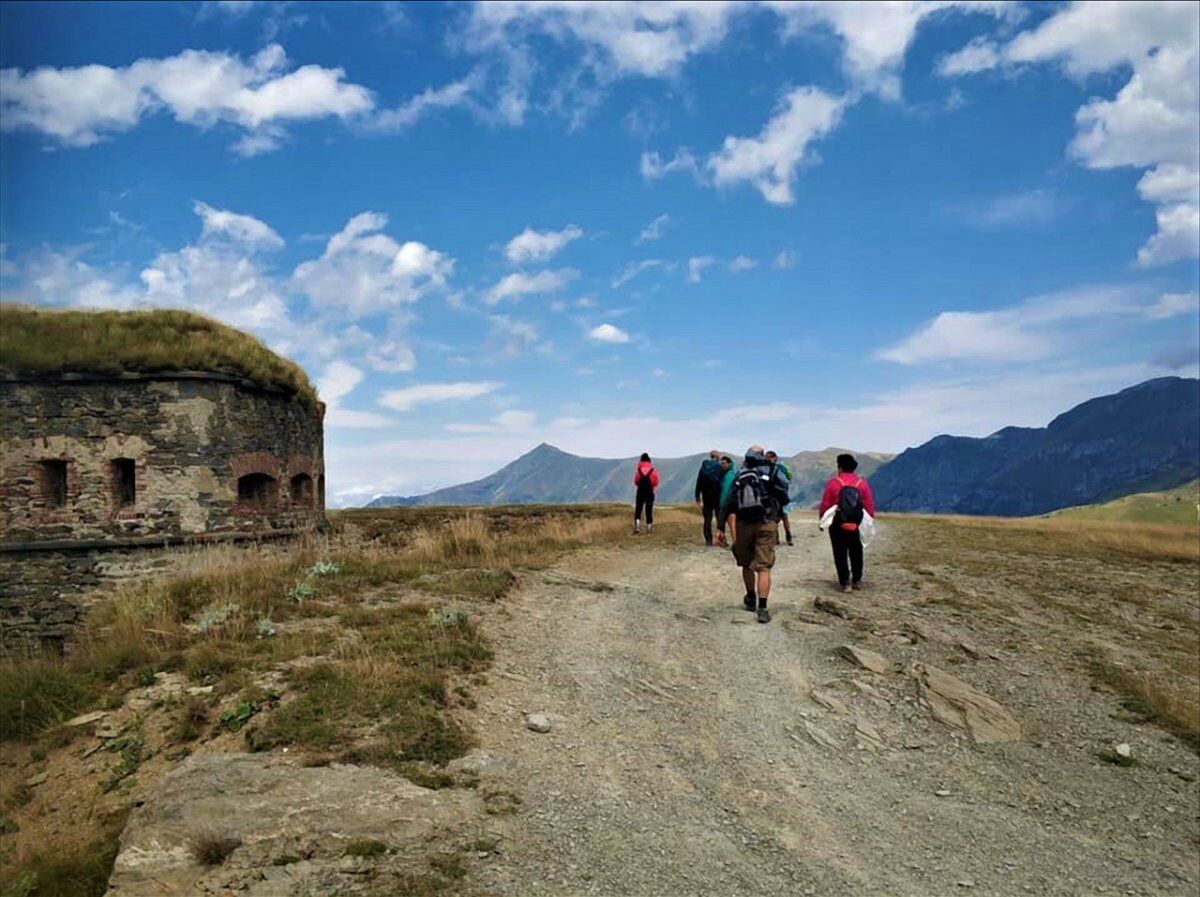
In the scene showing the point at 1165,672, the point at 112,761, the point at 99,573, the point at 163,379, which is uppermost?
the point at 163,379

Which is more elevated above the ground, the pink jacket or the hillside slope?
the pink jacket

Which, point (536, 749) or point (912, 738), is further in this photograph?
point (912, 738)

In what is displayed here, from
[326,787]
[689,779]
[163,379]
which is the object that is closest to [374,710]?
[326,787]

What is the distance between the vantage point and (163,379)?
50.6ft

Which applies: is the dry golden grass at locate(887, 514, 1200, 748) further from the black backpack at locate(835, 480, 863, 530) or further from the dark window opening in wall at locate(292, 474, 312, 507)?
the dark window opening in wall at locate(292, 474, 312, 507)

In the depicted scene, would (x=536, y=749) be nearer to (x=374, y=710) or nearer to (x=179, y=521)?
(x=374, y=710)

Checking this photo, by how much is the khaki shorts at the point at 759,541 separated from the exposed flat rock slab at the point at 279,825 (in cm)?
711

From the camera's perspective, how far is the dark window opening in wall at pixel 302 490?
1889cm

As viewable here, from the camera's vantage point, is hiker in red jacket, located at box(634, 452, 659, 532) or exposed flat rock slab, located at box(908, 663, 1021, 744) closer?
exposed flat rock slab, located at box(908, 663, 1021, 744)

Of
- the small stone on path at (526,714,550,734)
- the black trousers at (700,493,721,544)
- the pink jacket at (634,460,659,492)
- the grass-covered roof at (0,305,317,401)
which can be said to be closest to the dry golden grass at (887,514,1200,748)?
the black trousers at (700,493,721,544)

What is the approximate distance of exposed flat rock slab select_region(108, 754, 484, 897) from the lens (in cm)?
509

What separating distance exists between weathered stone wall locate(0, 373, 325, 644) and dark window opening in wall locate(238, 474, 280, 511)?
0.91m

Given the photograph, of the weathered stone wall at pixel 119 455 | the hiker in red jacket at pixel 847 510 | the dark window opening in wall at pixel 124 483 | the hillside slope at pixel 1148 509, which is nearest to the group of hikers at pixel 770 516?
the hiker in red jacket at pixel 847 510

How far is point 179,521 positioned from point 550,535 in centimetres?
905
